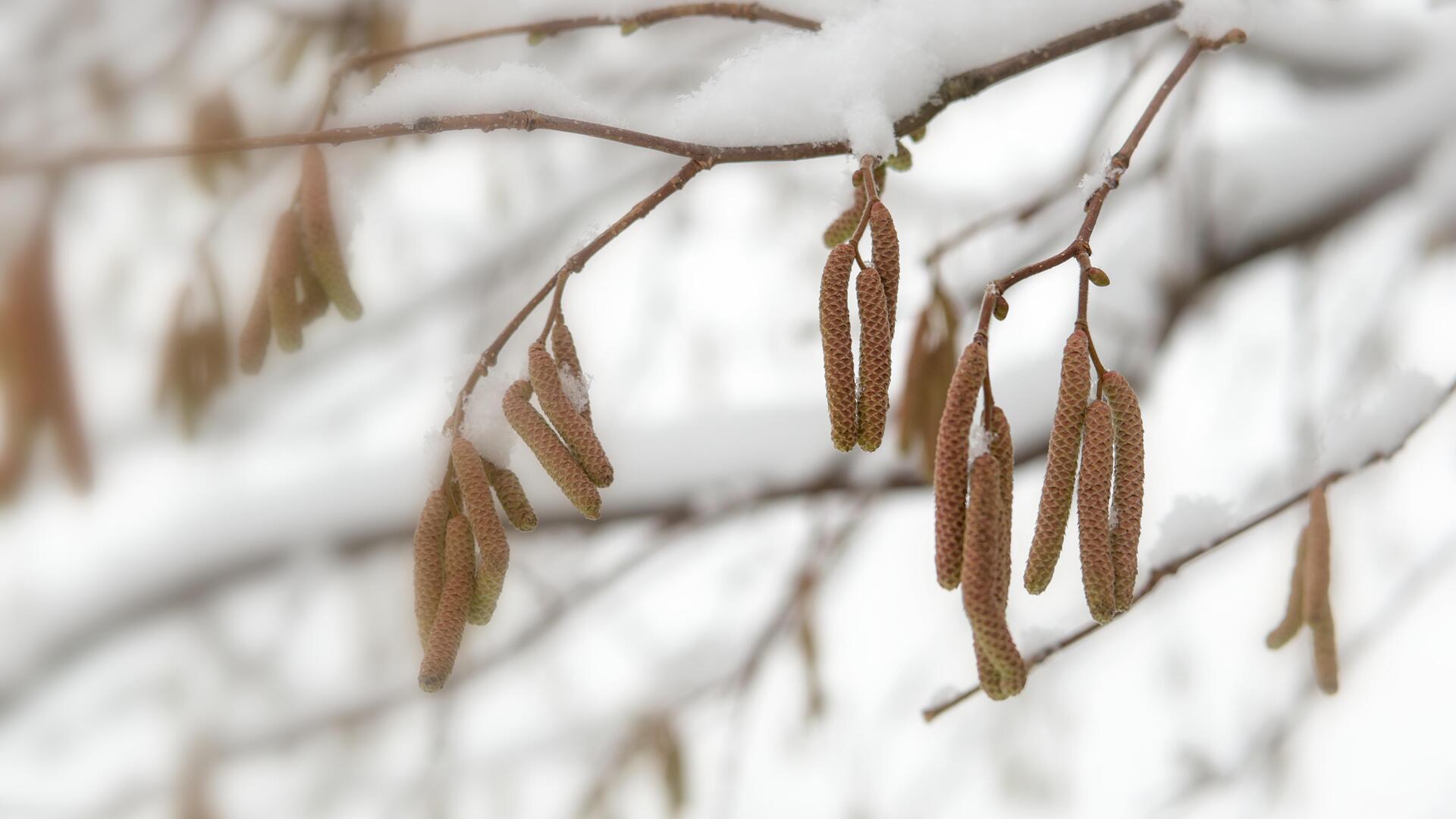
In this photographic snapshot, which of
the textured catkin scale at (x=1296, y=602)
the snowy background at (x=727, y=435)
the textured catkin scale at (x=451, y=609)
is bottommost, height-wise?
the snowy background at (x=727, y=435)

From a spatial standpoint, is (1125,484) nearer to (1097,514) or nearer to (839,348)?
(1097,514)

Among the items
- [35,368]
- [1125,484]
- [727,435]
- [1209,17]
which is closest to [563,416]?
[1125,484]

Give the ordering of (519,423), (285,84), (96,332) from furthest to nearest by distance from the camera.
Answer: (96,332)
(285,84)
(519,423)

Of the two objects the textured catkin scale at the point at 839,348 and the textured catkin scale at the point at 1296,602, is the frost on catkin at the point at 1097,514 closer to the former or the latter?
the textured catkin scale at the point at 839,348

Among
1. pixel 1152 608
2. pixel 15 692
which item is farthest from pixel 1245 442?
pixel 15 692

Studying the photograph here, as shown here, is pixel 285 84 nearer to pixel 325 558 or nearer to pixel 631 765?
pixel 325 558

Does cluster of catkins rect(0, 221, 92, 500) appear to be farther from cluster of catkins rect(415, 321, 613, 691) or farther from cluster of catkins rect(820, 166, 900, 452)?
cluster of catkins rect(820, 166, 900, 452)

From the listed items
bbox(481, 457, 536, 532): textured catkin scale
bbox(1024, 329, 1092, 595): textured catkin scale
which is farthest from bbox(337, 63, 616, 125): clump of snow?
bbox(1024, 329, 1092, 595): textured catkin scale

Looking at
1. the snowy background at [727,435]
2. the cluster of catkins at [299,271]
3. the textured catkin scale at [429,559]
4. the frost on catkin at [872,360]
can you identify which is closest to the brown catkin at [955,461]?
the frost on catkin at [872,360]
